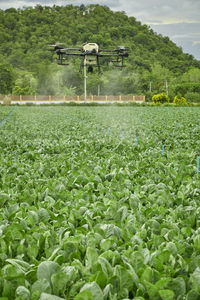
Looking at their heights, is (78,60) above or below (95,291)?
above

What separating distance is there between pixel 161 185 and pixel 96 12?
93.3m

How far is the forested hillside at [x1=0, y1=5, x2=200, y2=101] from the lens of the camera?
251ft

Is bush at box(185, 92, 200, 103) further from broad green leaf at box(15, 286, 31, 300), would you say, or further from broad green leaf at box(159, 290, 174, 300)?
broad green leaf at box(15, 286, 31, 300)

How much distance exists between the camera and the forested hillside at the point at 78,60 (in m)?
76.4

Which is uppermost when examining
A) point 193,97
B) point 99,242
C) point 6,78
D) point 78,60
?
point 78,60

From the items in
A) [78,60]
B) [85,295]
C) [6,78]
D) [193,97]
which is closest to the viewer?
[85,295]

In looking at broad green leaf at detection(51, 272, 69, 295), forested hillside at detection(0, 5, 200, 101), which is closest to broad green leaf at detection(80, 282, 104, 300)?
broad green leaf at detection(51, 272, 69, 295)

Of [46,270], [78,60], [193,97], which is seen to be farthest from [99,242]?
[78,60]

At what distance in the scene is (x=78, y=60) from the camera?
85250mm

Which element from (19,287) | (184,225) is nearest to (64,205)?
(184,225)

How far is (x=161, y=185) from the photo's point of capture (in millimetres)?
4777

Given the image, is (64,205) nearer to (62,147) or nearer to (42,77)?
(62,147)

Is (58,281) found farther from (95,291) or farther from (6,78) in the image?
(6,78)

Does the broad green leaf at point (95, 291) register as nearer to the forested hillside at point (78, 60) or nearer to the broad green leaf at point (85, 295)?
the broad green leaf at point (85, 295)
